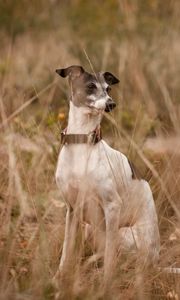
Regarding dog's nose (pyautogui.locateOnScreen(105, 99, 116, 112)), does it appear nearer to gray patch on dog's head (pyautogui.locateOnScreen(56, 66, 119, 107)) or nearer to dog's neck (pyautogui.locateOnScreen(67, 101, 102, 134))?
gray patch on dog's head (pyautogui.locateOnScreen(56, 66, 119, 107))

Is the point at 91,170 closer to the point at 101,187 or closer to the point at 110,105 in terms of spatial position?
Answer: the point at 101,187

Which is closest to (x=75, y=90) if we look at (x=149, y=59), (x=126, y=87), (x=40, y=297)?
(x=40, y=297)

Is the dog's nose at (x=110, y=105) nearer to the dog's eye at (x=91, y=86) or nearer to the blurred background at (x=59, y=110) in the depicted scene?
the blurred background at (x=59, y=110)

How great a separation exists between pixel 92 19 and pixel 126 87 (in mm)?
8458

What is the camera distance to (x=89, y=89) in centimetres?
488

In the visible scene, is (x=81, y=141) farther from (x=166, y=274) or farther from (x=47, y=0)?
(x=47, y=0)

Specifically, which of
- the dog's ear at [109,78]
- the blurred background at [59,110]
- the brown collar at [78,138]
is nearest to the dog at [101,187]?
the brown collar at [78,138]

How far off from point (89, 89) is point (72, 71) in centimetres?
20

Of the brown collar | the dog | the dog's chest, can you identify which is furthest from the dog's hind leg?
the brown collar

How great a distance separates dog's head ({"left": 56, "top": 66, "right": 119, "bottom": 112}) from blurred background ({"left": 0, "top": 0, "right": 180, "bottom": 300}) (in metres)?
0.16

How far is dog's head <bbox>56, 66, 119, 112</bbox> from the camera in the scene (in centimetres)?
472

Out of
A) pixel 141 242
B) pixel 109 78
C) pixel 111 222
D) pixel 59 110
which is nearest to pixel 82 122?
pixel 109 78

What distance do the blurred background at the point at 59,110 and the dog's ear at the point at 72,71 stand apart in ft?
0.50

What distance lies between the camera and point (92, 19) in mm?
17719
